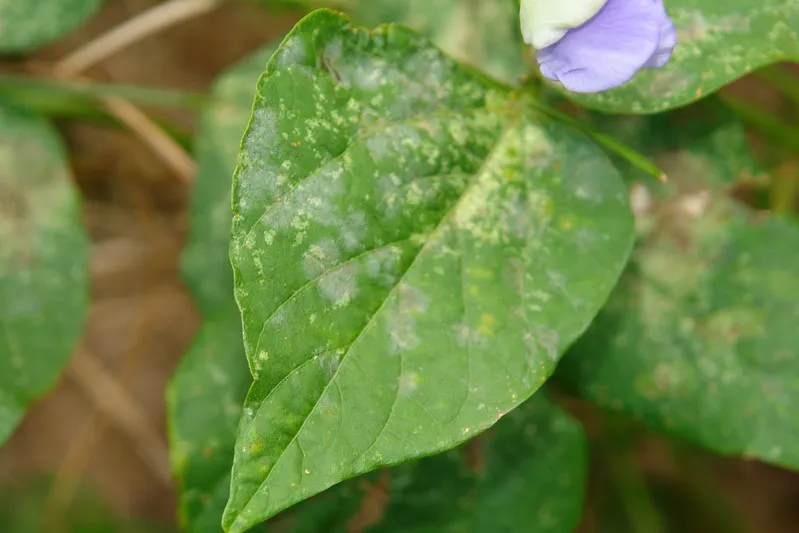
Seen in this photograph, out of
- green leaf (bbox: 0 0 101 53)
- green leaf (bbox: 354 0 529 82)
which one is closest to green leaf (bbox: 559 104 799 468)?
green leaf (bbox: 354 0 529 82)

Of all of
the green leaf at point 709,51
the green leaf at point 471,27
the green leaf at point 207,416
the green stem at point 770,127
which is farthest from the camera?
the green stem at point 770,127

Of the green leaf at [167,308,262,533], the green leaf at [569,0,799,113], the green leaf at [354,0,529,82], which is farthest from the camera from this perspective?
the green leaf at [354,0,529,82]

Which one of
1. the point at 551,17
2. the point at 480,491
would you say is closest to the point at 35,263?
the point at 480,491

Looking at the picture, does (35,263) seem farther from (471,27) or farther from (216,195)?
(471,27)

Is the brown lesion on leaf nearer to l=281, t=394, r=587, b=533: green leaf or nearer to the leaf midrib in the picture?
l=281, t=394, r=587, b=533: green leaf

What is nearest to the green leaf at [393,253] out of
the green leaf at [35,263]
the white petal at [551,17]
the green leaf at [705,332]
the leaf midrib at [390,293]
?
the leaf midrib at [390,293]

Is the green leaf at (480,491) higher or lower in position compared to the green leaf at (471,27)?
lower

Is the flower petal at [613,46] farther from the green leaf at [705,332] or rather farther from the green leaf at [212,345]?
the green leaf at [212,345]

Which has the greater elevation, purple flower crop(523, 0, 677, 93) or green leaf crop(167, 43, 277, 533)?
purple flower crop(523, 0, 677, 93)
